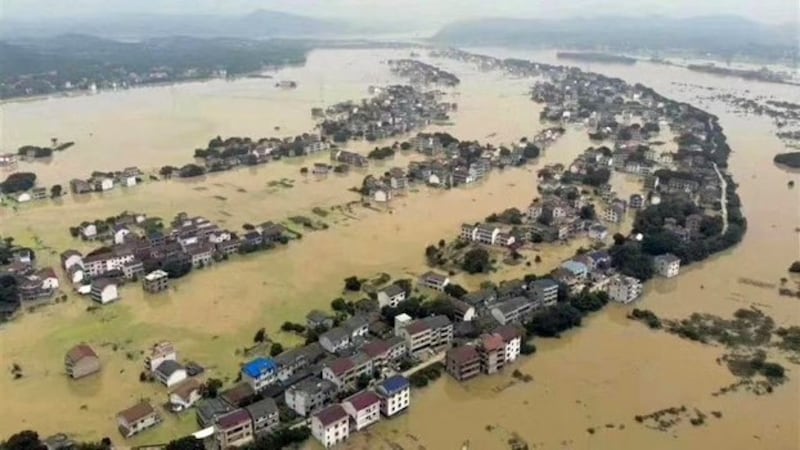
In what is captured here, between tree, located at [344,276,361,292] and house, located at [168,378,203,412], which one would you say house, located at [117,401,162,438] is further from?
tree, located at [344,276,361,292]

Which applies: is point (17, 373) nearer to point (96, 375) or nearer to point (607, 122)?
point (96, 375)

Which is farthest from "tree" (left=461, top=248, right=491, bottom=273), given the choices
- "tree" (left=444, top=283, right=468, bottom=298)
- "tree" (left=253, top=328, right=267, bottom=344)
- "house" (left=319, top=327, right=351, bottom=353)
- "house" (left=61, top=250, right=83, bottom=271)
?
"house" (left=61, top=250, right=83, bottom=271)

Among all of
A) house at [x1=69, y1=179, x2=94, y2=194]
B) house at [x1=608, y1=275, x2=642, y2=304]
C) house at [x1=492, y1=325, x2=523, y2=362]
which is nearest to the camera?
house at [x1=492, y1=325, x2=523, y2=362]

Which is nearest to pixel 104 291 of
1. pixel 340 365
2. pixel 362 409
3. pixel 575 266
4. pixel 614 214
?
pixel 340 365

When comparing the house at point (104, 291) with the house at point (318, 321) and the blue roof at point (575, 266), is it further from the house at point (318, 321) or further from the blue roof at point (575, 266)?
the blue roof at point (575, 266)

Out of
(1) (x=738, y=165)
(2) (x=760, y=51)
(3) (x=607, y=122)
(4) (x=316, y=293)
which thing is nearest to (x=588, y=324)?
(4) (x=316, y=293)
